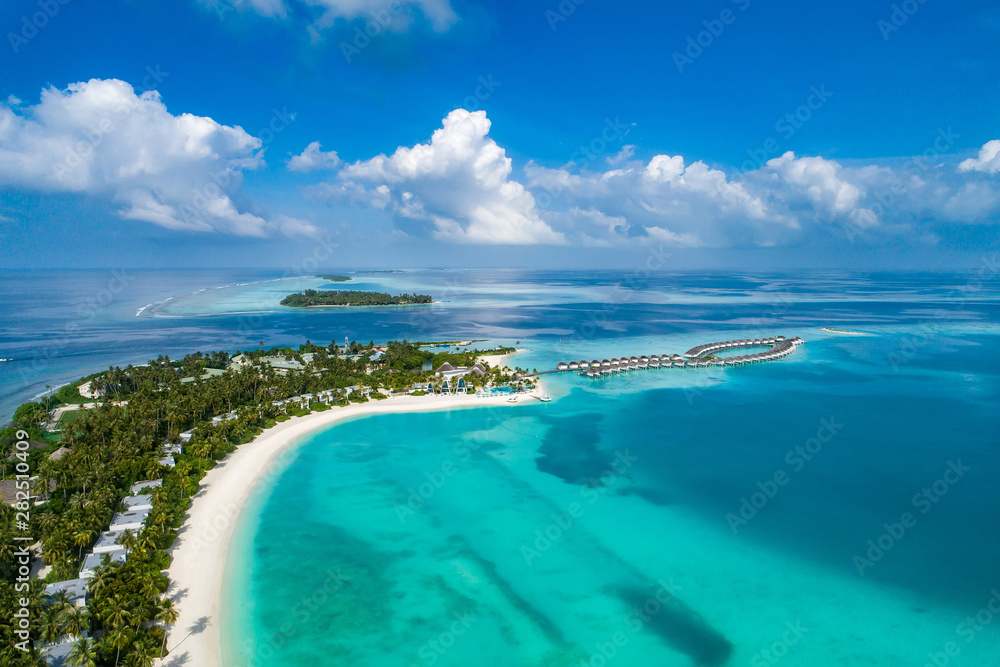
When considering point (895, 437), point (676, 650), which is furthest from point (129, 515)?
point (895, 437)

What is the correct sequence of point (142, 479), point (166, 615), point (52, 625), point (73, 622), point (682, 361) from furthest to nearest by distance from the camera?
point (682, 361), point (142, 479), point (166, 615), point (73, 622), point (52, 625)

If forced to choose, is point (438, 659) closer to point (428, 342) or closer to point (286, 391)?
point (286, 391)

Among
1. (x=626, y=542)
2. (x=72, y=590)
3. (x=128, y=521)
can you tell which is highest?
(x=128, y=521)

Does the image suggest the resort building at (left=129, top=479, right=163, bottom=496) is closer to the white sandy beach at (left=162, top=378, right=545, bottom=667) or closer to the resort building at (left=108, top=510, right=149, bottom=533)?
the white sandy beach at (left=162, top=378, right=545, bottom=667)

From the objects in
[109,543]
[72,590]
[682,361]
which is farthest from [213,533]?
[682,361]

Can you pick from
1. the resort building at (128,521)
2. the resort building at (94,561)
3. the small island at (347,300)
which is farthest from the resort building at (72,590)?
the small island at (347,300)

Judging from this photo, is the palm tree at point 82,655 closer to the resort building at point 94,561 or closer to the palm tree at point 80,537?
the resort building at point 94,561

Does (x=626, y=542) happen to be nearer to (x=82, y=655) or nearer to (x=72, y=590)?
(x=82, y=655)
